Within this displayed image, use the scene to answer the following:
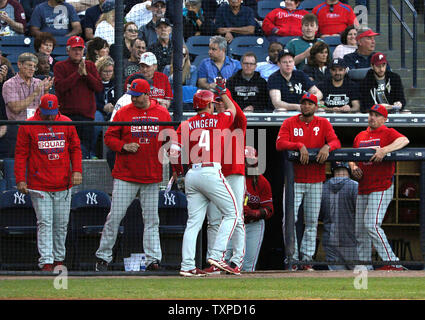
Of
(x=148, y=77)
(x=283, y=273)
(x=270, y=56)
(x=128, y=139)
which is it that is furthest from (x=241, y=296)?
(x=270, y=56)

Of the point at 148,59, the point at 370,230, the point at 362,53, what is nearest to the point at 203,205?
the point at 370,230

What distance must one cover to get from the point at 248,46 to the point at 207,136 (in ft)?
15.9

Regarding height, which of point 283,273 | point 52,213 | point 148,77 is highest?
point 148,77

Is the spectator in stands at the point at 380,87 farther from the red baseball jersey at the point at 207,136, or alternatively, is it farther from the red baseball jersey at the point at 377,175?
the red baseball jersey at the point at 207,136

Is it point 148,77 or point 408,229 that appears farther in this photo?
point 408,229

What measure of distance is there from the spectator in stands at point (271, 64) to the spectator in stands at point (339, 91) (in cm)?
112

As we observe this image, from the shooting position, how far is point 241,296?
7.08 m

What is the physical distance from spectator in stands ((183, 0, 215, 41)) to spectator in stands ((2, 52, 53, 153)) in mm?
3199

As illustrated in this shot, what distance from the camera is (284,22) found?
13.9 metres

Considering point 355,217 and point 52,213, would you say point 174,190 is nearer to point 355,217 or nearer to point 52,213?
point 52,213

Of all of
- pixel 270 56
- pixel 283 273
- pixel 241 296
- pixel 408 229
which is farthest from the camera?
pixel 270 56

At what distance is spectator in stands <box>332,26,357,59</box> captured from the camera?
13.0 meters

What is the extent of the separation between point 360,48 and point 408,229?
274 centimetres
